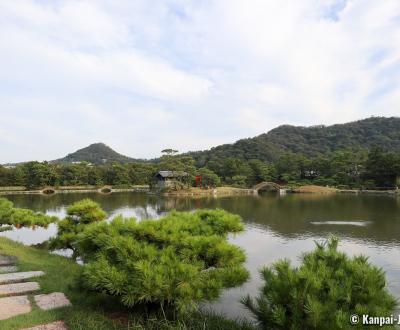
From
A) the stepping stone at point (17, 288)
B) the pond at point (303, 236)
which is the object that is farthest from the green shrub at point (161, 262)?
the pond at point (303, 236)

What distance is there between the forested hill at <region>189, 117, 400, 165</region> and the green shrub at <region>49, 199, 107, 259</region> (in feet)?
173

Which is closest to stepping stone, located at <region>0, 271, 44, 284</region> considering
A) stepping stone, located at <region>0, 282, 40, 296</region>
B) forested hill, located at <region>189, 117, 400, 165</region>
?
stepping stone, located at <region>0, 282, 40, 296</region>

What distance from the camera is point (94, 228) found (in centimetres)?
438

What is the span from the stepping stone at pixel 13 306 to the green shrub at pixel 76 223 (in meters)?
3.50

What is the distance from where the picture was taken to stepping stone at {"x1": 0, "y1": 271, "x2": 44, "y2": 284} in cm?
540

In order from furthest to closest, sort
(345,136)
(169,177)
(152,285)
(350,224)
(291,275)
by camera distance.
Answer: (345,136) < (169,177) < (350,224) < (152,285) < (291,275)

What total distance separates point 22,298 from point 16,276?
1.21 meters

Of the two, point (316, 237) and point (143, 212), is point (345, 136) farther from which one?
point (316, 237)

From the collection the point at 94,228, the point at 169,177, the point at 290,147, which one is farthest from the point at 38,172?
the point at 290,147

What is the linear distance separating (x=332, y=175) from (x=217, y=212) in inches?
1666

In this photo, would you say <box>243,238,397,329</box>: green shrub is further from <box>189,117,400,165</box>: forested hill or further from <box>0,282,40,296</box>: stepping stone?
<box>189,117,400,165</box>: forested hill

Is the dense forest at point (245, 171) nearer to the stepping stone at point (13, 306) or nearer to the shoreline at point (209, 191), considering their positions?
the shoreline at point (209, 191)

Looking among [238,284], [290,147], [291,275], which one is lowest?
[238,284]

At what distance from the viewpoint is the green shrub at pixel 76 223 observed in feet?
26.7
